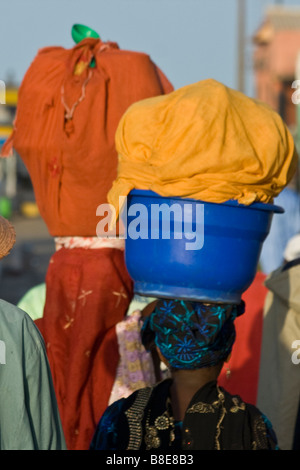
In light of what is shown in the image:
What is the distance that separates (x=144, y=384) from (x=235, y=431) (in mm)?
1216

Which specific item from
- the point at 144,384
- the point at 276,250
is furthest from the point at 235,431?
the point at 276,250

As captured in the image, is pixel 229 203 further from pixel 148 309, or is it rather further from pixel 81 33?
pixel 81 33

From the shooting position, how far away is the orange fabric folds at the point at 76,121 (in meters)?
4.27

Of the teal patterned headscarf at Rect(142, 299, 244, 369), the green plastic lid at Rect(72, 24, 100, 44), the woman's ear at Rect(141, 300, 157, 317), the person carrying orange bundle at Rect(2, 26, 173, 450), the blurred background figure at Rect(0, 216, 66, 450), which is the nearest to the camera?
the blurred background figure at Rect(0, 216, 66, 450)

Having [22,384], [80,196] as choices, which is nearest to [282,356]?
[80,196]

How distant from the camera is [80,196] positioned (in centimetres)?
436

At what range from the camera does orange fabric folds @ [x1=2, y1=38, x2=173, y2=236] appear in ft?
14.0

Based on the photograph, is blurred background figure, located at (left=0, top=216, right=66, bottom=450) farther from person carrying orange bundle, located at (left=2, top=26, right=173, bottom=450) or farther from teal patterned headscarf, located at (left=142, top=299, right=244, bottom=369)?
person carrying orange bundle, located at (left=2, top=26, right=173, bottom=450)

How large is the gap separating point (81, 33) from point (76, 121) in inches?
23.9

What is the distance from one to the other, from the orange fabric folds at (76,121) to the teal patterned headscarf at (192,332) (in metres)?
1.16

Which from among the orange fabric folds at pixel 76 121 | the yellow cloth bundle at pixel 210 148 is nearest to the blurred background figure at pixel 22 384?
the yellow cloth bundle at pixel 210 148

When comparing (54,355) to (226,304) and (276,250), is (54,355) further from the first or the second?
(276,250)

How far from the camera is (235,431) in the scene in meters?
3.06

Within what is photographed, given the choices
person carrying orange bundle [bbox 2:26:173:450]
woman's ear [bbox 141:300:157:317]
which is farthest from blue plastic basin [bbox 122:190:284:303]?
person carrying orange bundle [bbox 2:26:173:450]
